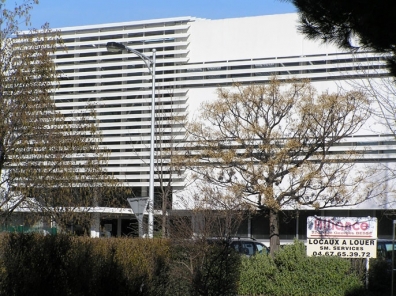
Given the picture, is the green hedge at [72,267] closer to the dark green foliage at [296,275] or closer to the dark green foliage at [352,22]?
the dark green foliage at [352,22]

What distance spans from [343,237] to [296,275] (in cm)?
196

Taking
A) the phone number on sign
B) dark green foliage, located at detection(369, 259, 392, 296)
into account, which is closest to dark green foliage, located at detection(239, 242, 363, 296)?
the phone number on sign

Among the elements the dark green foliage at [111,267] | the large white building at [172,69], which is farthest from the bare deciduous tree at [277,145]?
the dark green foliage at [111,267]

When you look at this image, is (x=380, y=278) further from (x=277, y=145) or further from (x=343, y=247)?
(x=277, y=145)

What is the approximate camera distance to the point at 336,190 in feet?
99.9

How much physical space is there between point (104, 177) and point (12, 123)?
5057 millimetres

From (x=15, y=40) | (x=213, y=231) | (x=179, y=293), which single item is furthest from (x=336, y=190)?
(x=15, y=40)

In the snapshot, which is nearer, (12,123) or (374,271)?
(12,123)

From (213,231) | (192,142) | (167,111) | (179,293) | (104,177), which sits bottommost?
(179,293)

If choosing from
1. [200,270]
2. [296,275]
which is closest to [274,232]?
[296,275]

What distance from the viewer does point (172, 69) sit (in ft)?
138

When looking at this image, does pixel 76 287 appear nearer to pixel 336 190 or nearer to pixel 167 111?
pixel 336 190

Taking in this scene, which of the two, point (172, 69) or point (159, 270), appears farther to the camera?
point (172, 69)

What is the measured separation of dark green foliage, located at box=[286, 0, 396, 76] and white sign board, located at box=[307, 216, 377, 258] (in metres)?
14.4
